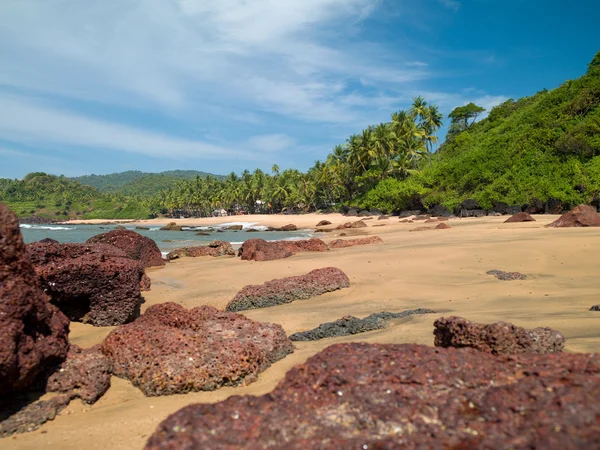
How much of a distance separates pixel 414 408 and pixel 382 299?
17.6 ft

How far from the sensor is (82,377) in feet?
12.4

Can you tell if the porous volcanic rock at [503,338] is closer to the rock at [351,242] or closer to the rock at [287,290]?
the rock at [287,290]

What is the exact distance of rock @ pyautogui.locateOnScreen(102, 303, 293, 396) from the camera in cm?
372

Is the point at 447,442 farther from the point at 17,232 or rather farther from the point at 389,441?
the point at 17,232

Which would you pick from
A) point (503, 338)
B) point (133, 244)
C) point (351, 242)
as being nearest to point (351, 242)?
point (351, 242)

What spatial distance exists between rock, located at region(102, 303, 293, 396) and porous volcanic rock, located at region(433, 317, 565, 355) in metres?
1.74

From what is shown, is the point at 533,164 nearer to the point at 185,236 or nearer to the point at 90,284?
the point at 185,236

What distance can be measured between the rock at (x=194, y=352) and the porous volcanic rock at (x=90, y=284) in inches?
57.1

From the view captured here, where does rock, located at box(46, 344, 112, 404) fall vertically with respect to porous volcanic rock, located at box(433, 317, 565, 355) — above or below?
below

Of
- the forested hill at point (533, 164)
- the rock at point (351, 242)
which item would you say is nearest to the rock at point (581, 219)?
the rock at point (351, 242)

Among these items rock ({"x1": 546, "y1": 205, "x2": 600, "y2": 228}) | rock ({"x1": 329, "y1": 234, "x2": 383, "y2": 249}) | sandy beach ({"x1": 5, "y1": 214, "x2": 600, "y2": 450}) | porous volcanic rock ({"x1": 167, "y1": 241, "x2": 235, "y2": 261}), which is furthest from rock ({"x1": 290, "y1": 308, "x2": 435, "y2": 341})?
rock ({"x1": 546, "y1": 205, "x2": 600, "y2": 228})

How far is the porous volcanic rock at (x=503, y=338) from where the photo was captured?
3295 mm

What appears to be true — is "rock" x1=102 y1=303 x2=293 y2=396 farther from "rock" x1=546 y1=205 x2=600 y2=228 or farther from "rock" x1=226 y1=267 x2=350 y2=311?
"rock" x1=546 y1=205 x2=600 y2=228

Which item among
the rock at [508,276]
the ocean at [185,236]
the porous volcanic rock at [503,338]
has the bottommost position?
the ocean at [185,236]
